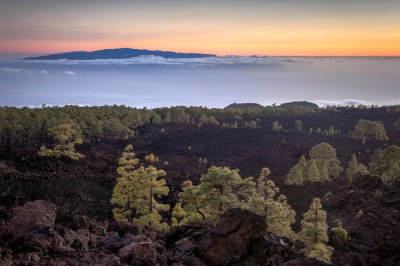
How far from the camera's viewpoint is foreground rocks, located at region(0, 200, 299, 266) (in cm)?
1331

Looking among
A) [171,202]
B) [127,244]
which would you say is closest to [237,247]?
[127,244]

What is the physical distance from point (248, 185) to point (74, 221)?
11509 millimetres

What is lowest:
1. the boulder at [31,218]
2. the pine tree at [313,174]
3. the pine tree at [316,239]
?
the pine tree at [313,174]

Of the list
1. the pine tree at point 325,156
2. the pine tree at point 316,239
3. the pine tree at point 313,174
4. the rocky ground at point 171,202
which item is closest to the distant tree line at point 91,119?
the rocky ground at point 171,202

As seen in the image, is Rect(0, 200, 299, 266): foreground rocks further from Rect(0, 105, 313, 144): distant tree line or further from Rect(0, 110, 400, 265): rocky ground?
Rect(0, 105, 313, 144): distant tree line

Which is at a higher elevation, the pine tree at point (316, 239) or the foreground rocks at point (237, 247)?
the foreground rocks at point (237, 247)

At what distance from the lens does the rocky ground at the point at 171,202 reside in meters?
14.2

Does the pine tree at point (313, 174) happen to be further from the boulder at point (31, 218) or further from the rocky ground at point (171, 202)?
the boulder at point (31, 218)

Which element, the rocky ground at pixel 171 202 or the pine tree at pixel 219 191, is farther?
the pine tree at pixel 219 191

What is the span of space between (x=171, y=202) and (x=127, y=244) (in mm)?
29484

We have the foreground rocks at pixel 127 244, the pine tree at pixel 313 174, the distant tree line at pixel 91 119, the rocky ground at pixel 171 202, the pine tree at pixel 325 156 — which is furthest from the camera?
the distant tree line at pixel 91 119

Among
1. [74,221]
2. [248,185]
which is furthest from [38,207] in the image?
[248,185]

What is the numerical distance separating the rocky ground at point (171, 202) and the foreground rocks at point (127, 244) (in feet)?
0.14

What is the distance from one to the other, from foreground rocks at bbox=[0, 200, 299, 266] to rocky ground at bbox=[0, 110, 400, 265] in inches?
1.7
